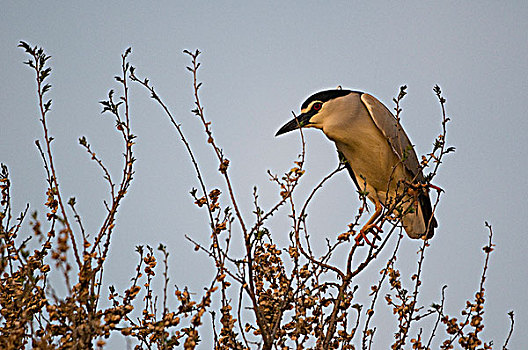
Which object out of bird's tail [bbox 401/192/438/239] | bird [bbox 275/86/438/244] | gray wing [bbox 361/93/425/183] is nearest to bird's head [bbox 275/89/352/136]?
bird [bbox 275/86/438/244]

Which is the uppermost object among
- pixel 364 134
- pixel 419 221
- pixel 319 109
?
pixel 319 109

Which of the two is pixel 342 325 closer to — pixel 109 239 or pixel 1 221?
pixel 109 239

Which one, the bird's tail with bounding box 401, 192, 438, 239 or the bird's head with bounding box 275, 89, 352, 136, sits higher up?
the bird's head with bounding box 275, 89, 352, 136

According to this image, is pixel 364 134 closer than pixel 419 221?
Yes

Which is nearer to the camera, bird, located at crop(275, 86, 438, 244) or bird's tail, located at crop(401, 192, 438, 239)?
bird, located at crop(275, 86, 438, 244)

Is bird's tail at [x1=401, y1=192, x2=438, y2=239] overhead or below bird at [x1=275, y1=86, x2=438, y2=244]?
below

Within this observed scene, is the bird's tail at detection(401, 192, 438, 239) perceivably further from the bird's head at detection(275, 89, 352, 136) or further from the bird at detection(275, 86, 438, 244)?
the bird's head at detection(275, 89, 352, 136)

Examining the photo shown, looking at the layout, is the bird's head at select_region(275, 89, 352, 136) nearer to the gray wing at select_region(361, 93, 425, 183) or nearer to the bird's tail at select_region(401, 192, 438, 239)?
the gray wing at select_region(361, 93, 425, 183)

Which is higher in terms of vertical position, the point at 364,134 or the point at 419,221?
the point at 364,134

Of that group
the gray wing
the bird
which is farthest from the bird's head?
the gray wing

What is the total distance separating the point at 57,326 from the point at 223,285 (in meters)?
Result: 0.45

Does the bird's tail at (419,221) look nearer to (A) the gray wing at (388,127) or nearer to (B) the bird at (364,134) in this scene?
(B) the bird at (364,134)

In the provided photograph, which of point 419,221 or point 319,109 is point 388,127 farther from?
point 419,221

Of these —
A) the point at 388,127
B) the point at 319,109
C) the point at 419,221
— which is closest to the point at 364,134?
the point at 388,127
